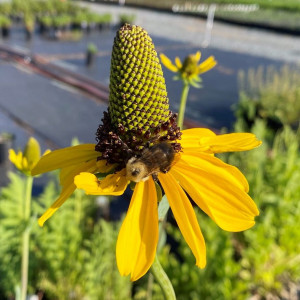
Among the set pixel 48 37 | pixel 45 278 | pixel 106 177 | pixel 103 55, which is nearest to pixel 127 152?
pixel 106 177

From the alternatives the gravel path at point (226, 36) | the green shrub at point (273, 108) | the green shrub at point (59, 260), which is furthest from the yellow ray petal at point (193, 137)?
the gravel path at point (226, 36)

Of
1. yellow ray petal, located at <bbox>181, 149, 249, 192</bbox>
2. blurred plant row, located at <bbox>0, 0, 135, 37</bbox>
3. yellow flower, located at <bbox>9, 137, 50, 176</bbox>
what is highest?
yellow ray petal, located at <bbox>181, 149, 249, 192</bbox>

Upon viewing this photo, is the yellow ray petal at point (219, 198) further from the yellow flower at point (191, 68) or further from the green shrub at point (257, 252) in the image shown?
the green shrub at point (257, 252)

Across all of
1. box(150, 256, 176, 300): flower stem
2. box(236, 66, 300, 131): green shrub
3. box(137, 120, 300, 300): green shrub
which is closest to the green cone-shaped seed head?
box(150, 256, 176, 300): flower stem

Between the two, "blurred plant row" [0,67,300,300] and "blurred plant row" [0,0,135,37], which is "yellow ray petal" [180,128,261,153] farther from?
"blurred plant row" [0,0,135,37]

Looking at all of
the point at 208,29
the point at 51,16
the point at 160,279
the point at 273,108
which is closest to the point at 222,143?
the point at 160,279

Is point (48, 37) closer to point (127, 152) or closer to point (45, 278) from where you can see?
point (45, 278)
